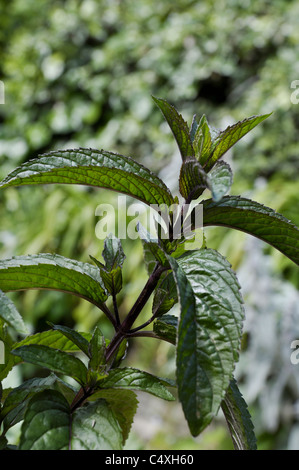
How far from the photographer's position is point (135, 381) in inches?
16.3

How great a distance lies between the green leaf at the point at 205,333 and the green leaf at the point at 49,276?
102mm

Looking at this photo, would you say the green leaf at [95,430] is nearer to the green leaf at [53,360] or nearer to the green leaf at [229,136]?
the green leaf at [53,360]

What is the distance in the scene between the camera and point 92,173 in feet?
1.41

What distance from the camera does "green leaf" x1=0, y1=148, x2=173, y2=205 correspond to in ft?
1.35

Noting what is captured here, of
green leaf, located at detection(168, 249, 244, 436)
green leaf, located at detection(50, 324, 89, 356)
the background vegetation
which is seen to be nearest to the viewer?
green leaf, located at detection(168, 249, 244, 436)

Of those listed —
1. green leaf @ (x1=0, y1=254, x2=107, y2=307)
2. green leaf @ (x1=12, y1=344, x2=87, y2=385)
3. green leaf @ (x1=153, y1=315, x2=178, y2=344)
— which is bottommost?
green leaf @ (x1=12, y1=344, x2=87, y2=385)

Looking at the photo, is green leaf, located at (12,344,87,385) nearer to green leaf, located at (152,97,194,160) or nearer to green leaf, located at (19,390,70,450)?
green leaf, located at (19,390,70,450)

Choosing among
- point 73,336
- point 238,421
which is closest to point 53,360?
point 73,336

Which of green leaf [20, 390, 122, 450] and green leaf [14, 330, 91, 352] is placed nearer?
green leaf [20, 390, 122, 450]

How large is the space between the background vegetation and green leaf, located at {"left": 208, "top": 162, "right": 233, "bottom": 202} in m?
1.57

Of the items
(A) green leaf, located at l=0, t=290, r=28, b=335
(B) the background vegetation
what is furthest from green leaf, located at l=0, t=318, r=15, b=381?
(B) the background vegetation

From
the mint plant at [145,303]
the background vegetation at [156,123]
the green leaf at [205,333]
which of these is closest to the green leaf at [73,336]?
the mint plant at [145,303]

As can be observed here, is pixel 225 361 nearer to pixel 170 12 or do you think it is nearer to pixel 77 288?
pixel 77 288
